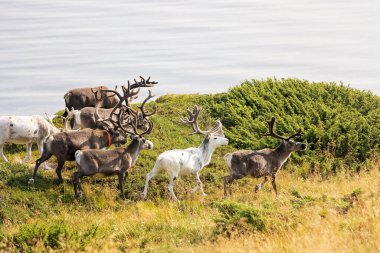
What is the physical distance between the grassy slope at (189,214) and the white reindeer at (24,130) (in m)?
0.71

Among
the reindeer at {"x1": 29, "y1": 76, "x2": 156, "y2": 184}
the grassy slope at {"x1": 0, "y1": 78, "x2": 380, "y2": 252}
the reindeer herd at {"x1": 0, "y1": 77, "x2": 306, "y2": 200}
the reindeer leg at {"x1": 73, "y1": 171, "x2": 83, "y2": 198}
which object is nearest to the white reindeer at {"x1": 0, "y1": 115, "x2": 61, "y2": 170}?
the reindeer herd at {"x1": 0, "y1": 77, "x2": 306, "y2": 200}

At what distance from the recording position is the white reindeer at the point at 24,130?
64.8 feet

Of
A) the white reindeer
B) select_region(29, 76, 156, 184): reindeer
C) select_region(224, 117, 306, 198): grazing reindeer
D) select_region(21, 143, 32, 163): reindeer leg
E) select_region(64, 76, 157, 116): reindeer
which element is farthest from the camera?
select_region(64, 76, 157, 116): reindeer

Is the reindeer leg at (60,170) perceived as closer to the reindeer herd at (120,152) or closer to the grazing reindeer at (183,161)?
the reindeer herd at (120,152)

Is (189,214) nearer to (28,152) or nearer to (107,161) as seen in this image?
(107,161)

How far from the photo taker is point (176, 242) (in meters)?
13.9

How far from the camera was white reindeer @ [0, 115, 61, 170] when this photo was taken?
19.8m

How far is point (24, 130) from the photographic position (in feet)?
65.5

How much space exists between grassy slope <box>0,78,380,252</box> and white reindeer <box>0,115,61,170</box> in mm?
712

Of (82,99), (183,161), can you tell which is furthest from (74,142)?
A: (82,99)

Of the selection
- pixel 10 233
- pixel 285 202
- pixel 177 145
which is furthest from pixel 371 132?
pixel 10 233

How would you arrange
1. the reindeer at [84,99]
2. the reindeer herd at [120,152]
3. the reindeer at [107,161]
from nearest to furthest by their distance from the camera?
the reindeer at [107,161]
the reindeer herd at [120,152]
the reindeer at [84,99]

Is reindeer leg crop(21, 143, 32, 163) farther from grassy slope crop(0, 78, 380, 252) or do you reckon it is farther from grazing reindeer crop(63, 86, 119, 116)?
grazing reindeer crop(63, 86, 119, 116)

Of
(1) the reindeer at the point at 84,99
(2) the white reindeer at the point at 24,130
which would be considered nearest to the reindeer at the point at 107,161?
(2) the white reindeer at the point at 24,130
